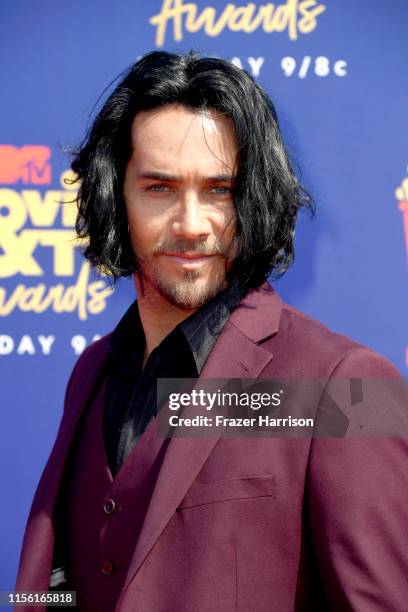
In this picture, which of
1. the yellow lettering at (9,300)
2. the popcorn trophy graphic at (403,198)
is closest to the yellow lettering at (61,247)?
the yellow lettering at (9,300)

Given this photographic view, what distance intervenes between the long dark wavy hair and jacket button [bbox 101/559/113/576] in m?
0.54

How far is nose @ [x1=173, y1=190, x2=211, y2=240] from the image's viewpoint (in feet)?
4.37

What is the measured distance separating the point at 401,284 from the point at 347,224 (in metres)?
0.22

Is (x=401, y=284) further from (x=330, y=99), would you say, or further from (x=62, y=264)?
(x=62, y=264)

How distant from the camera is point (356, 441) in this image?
3.61 ft

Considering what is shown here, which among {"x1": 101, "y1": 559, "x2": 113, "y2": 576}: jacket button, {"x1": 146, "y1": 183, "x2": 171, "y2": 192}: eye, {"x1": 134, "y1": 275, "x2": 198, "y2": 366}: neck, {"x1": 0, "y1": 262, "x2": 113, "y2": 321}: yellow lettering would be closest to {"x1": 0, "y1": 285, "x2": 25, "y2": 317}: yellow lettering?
{"x1": 0, "y1": 262, "x2": 113, "y2": 321}: yellow lettering

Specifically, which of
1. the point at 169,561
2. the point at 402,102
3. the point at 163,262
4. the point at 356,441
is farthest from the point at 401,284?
the point at 169,561

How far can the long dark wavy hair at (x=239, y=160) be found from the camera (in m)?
1.41

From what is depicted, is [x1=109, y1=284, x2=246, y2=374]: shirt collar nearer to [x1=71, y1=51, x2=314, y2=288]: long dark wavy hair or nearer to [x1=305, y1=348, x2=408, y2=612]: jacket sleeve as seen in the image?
[x1=71, y1=51, x2=314, y2=288]: long dark wavy hair

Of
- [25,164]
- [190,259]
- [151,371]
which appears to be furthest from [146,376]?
[25,164]

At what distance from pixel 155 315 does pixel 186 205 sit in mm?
249

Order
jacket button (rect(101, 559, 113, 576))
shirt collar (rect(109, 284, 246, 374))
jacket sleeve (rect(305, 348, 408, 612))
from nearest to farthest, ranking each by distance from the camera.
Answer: jacket sleeve (rect(305, 348, 408, 612))
jacket button (rect(101, 559, 113, 576))
shirt collar (rect(109, 284, 246, 374))

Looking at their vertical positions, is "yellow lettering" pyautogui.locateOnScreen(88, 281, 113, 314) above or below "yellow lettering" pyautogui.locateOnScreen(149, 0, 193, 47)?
below

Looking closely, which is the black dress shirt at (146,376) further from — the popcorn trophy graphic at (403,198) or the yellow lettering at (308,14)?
the yellow lettering at (308,14)
